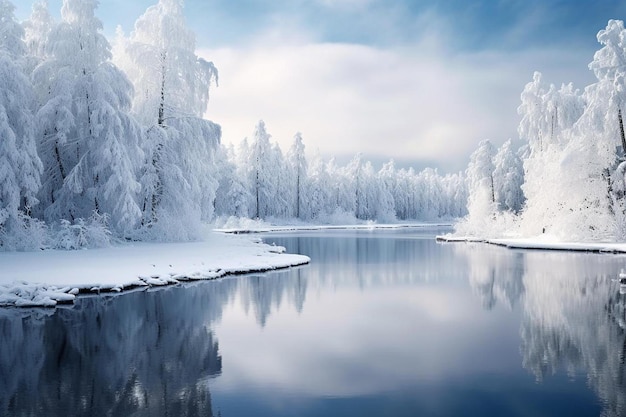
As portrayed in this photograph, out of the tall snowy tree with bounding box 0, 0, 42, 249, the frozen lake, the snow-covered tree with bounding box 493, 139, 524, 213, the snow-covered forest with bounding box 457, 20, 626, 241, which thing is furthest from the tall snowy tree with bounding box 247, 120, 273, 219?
the frozen lake

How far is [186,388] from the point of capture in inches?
343

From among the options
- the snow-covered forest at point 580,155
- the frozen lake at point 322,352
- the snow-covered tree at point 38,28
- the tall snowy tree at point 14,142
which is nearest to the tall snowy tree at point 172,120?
the snow-covered tree at point 38,28

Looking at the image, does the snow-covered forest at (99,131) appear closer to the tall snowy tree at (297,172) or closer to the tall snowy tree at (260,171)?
the tall snowy tree at (260,171)

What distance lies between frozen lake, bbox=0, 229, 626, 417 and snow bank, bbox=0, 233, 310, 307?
1033mm

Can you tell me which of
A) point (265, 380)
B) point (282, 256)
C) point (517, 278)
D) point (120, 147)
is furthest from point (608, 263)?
point (120, 147)

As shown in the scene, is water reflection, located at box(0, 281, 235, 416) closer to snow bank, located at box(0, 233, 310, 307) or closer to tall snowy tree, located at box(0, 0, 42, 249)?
snow bank, located at box(0, 233, 310, 307)

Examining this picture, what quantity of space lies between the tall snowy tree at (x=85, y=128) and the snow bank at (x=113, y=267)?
10.8ft

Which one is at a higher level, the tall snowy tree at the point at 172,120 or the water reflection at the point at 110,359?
the tall snowy tree at the point at 172,120

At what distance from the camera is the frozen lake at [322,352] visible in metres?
8.03

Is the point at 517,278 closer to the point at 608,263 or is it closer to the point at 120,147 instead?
the point at 608,263

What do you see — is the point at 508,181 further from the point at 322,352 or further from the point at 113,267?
the point at 322,352

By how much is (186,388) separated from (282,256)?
804 inches

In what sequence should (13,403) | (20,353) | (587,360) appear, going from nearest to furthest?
(13,403), (587,360), (20,353)

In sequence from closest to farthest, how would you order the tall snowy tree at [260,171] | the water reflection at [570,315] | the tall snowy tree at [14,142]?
the water reflection at [570,315] → the tall snowy tree at [14,142] → the tall snowy tree at [260,171]
